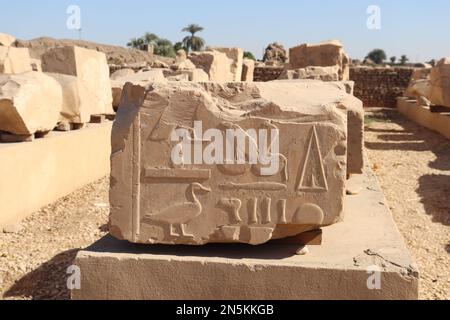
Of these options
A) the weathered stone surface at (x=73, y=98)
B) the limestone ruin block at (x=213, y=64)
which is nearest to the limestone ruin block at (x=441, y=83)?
the limestone ruin block at (x=213, y=64)

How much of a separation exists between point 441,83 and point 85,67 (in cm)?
566

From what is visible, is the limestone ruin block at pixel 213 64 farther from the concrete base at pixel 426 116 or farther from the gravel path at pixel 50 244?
the gravel path at pixel 50 244

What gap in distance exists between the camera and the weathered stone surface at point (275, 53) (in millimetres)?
21328

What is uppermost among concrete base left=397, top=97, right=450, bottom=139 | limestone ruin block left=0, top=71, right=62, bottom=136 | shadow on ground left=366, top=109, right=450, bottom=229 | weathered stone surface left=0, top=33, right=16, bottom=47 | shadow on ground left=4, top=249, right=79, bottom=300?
weathered stone surface left=0, top=33, right=16, bottom=47

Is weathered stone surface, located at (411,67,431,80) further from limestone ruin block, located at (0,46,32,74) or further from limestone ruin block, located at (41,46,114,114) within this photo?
limestone ruin block, located at (0,46,32,74)

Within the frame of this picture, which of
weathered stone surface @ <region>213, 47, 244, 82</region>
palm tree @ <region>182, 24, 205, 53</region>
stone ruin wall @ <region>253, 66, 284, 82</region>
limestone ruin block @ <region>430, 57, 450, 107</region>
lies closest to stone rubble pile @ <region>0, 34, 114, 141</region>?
weathered stone surface @ <region>213, 47, 244, 82</region>

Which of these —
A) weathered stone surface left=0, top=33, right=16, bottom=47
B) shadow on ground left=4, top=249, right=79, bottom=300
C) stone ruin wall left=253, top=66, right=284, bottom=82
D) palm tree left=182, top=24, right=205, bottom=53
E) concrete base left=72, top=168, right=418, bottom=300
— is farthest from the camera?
palm tree left=182, top=24, right=205, bottom=53

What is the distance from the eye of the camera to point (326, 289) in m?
2.54

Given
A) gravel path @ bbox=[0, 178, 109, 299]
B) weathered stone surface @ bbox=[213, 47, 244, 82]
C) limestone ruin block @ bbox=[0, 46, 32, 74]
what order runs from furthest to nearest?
weathered stone surface @ bbox=[213, 47, 244, 82] < limestone ruin block @ bbox=[0, 46, 32, 74] < gravel path @ bbox=[0, 178, 109, 299]

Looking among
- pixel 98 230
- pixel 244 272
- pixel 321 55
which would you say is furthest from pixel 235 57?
pixel 244 272

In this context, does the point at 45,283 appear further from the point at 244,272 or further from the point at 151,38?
the point at 151,38

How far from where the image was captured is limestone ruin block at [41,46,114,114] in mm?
6590

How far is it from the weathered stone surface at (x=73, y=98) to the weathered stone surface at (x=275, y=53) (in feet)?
51.4
